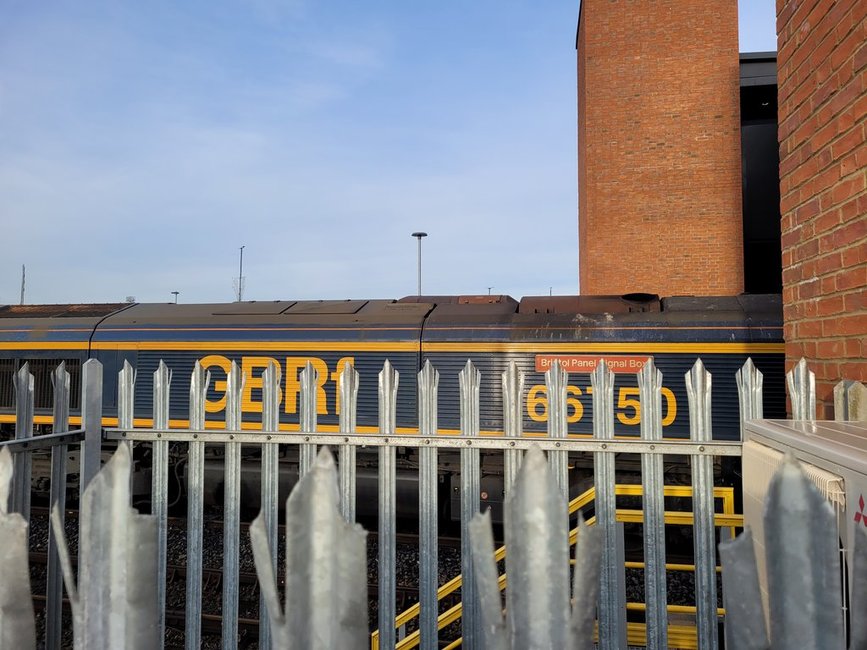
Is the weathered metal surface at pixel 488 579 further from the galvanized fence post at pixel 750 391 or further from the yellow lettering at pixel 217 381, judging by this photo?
the yellow lettering at pixel 217 381

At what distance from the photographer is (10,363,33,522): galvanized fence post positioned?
218 cm

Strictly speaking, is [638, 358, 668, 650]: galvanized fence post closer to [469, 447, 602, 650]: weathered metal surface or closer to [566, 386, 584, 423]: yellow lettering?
[469, 447, 602, 650]: weathered metal surface

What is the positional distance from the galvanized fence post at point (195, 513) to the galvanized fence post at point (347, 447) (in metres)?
0.55

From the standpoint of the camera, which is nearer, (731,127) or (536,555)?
(536,555)

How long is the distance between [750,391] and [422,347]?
4335mm

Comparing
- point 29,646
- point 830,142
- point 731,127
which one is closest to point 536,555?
point 29,646

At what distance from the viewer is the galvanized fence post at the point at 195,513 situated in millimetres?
2303

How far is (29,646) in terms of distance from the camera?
42.3 inches

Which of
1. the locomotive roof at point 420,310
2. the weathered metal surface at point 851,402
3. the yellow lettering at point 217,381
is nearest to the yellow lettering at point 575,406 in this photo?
the locomotive roof at point 420,310

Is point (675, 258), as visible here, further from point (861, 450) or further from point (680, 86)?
point (861, 450)

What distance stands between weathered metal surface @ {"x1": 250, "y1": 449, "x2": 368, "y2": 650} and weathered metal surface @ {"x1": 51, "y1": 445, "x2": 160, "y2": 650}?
26 cm

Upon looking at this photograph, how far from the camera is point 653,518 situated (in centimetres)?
205

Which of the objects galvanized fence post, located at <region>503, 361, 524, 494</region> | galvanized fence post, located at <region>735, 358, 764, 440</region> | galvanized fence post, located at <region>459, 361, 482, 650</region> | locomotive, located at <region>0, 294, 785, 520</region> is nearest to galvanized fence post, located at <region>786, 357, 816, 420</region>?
galvanized fence post, located at <region>735, 358, 764, 440</region>

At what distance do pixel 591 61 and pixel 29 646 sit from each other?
16.2 metres
